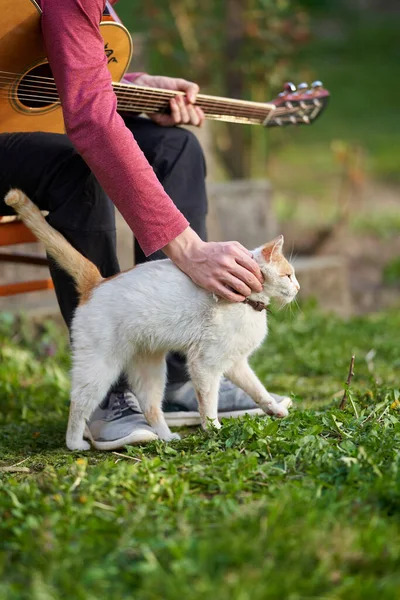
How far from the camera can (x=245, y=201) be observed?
206 inches

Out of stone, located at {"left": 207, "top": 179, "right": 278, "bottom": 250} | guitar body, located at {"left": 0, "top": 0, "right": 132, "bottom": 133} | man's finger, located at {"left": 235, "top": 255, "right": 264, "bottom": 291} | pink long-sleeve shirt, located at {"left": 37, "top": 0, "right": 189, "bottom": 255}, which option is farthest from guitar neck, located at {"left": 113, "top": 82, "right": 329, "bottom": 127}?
stone, located at {"left": 207, "top": 179, "right": 278, "bottom": 250}

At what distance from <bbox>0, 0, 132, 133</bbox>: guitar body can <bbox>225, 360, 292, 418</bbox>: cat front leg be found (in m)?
0.94

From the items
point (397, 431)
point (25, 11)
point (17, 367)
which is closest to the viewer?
point (397, 431)

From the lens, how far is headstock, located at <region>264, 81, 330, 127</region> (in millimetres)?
3107

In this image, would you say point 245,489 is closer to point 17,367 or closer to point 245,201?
point 17,367

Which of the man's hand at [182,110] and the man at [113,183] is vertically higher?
the man's hand at [182,110]

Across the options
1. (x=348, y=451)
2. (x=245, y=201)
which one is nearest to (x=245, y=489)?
(x=348, y=451)

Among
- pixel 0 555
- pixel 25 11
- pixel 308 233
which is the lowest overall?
pixel 0 555

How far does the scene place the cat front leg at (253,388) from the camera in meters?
2.46

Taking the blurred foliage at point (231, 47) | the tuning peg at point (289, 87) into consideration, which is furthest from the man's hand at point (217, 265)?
the blurred foliage at point (231, 47)

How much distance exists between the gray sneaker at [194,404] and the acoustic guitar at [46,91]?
897 mm

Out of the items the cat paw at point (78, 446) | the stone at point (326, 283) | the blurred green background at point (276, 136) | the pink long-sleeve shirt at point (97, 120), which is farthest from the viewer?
the blurred green background at point (276, 136)

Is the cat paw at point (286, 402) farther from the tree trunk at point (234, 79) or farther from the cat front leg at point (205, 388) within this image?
the tree trunk at point (234, 79)

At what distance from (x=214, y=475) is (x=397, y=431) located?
489 millimetres
